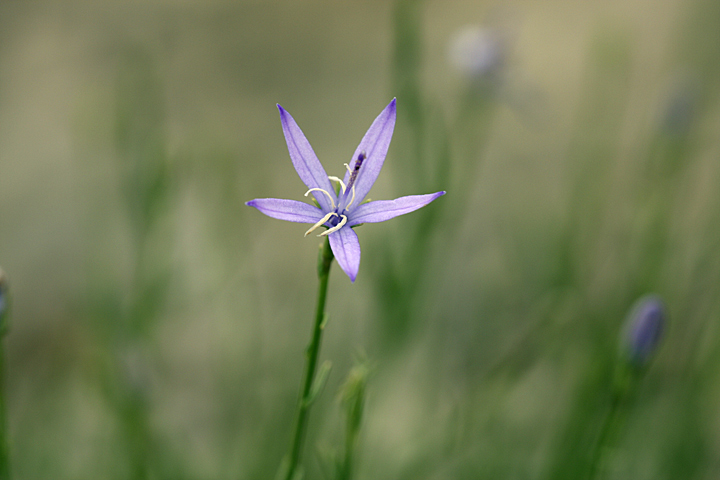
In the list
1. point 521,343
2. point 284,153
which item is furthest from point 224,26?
point 521,343

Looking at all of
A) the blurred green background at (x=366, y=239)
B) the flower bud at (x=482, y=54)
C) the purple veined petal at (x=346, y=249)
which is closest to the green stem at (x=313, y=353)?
the purple veined petal at (x=346, y=249)

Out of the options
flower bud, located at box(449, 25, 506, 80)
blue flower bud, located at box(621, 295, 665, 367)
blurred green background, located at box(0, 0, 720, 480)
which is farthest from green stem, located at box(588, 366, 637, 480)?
flower bud, located at box(449, 25, 506, 80)

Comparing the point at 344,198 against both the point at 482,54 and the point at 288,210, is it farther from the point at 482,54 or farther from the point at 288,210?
the point at 482,54

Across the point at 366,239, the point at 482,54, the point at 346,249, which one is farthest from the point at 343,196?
the point at 366,239

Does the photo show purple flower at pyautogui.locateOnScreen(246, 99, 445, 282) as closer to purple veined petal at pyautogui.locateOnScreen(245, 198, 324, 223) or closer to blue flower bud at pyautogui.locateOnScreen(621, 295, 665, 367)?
purple veined petal at pyautogui.locateOnScreen(245, 198, 324, 223)

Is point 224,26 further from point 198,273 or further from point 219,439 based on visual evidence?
point 219,439

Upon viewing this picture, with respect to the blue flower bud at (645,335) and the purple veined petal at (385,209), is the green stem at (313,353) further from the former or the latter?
the blue flower bud at (645,335)
